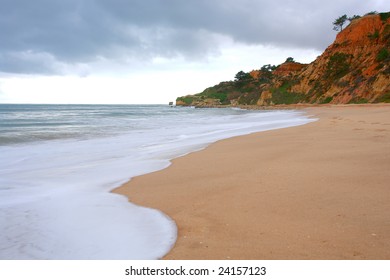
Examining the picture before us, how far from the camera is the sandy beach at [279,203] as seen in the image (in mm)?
3260

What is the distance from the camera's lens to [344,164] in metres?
6.39

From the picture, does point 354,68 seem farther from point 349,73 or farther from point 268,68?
point 268,68

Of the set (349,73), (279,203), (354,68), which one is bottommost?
(279,203)

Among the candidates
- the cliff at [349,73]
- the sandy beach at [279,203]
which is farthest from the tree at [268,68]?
the sandy beach at [279,203]

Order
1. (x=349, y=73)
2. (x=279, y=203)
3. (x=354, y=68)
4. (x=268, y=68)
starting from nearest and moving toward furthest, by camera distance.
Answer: (x=279, y=203) → (x=349, y=73) → (x=354, y=68) → (x=268, y=68)

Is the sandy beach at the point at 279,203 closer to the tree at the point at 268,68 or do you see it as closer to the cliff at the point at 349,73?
the cliff at the point at 349,73

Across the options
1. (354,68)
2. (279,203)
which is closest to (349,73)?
(354,68)

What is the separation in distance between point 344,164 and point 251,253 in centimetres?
404

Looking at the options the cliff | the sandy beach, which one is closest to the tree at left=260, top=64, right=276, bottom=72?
the cliff

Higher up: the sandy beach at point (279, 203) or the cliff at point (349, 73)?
the cliff at point (349, 73)

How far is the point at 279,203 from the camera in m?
4.49

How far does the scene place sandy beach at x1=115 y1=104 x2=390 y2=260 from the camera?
326cm
